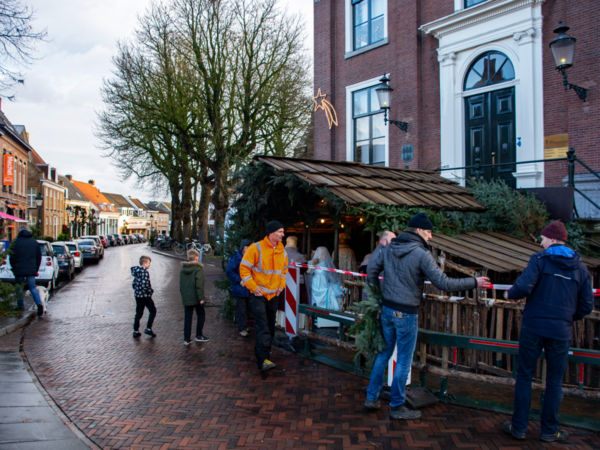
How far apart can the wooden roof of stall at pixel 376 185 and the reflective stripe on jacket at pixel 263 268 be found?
129 cm

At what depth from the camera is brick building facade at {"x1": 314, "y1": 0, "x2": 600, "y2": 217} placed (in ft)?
34.7

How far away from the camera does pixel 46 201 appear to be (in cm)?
5091

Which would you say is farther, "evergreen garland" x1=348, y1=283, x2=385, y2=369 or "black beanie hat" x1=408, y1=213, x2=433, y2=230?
"evergreen garland" x1=348, y1=283, x2=385, y2=369

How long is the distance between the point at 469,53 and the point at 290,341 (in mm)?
9571

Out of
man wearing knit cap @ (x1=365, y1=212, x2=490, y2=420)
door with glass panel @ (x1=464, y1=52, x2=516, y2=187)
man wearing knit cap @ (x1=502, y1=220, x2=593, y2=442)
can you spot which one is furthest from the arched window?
man wearing knit cap @ (x1=502, y1=220, x2=593, y2=442)

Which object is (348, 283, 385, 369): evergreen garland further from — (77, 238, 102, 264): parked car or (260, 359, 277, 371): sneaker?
(77, 238, 102, 264): parked car

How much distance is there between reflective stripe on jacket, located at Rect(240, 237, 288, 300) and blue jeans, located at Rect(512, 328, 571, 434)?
289cm

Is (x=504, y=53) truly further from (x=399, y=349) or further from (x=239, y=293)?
(x=399, y=349)

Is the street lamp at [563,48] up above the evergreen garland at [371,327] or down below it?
above

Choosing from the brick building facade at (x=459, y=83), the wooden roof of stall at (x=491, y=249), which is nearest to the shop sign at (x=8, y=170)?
the brick building facade at (x=459, y=83)

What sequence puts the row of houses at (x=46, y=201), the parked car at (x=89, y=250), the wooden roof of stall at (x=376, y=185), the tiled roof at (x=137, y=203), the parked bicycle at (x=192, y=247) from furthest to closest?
the tiled roof at (x=137, y=203) → the row of houses at (x=46, y=201) → the parked bicycle at (x=192, y=247) → the parked car at (x=89, y=250) → the wooden roof of stall at (x=376, y=185)

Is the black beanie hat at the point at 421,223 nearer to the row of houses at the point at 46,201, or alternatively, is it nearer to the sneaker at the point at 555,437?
→ the sneaker at the point at 555,437

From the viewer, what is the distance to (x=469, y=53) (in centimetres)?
1245

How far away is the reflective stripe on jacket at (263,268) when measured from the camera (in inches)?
222
